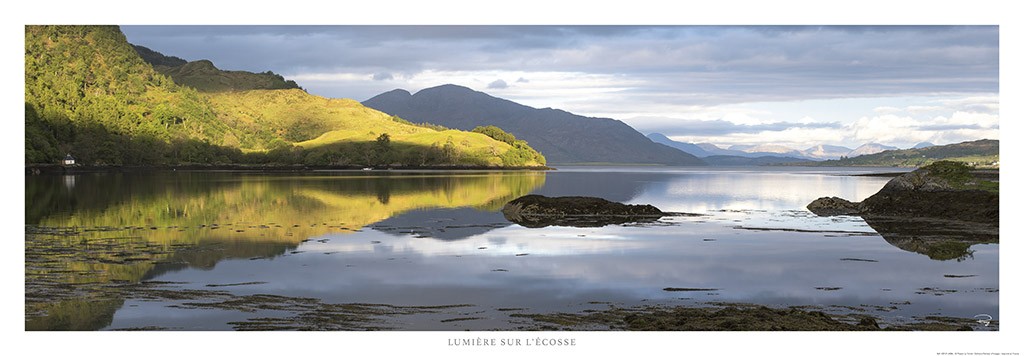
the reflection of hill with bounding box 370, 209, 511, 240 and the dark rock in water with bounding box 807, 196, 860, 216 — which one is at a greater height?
the dark rock in water with bounding box 807, 196, 860, 216

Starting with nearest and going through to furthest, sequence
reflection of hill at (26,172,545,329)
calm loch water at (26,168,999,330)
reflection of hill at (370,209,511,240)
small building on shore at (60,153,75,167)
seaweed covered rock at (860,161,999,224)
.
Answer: calm loch water at (26,168,999,330) → reflection of hill at (26,172,545,329) → reflection of hill at (370,209,511,240) → seaweed covered rock at (860,161,999,224) → small building on shore at (60,153,75,167)

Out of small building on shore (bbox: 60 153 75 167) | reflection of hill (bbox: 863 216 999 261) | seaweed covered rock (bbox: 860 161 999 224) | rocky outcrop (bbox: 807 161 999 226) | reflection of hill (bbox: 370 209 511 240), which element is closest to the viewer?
reflection of hill (bbox: 863 216 999 261)

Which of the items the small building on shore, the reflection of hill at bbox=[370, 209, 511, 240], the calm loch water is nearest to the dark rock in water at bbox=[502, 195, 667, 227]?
the reflection of hill at bbox=[370, 209, 511, 240]

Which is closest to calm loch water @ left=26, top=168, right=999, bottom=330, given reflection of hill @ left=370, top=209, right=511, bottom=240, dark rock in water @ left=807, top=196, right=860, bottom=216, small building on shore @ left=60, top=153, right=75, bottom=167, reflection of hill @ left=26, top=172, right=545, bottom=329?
reflection of hill @ left=26, top=172, right=545, bottom=329

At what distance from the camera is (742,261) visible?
23641 millimetres

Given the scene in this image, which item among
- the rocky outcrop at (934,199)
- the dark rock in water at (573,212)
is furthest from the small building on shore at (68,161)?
the rocky outcrop at (934,199)

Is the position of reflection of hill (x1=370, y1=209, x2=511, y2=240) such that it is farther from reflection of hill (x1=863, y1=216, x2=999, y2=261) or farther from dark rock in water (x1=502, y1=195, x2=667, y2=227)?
reflection of hill (x1=863, y1=216, x2=999, y2=261)

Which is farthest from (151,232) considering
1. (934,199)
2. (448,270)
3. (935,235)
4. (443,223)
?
(934,199)

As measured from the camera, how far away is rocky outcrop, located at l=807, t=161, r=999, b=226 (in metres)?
37.2

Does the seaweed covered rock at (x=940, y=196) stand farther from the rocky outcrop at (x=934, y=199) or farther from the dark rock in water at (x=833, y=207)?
the dark rock in water at (x=833, y=207)

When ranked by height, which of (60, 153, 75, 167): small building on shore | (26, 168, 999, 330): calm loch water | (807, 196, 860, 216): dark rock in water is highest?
(60, 153, 75, 167): small building on shore
